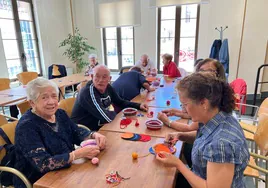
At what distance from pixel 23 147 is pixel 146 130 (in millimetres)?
855

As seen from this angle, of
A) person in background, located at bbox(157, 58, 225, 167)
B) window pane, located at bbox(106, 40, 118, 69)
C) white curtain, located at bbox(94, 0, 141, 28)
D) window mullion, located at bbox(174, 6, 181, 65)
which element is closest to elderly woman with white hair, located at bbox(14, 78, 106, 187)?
person in background, located at bbox(157, 58, 225, 167)

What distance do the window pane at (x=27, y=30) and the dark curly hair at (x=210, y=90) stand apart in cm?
538

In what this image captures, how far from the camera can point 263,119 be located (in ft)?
5.57

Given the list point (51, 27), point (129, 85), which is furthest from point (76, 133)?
point (51, 27)

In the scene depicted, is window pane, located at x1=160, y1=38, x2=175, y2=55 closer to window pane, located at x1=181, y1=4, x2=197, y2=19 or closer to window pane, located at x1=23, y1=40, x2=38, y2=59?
window pane, located at x1=181, y1=4, x2=197, y2=19

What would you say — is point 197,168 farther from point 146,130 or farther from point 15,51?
point 15,51

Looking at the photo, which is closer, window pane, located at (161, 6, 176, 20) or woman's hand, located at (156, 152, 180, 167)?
woman's hand, located at (156, 152, 180, 167)

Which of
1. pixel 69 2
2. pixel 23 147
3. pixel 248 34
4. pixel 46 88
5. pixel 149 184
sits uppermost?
pixel 69 2

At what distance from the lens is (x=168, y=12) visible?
17.3 ft

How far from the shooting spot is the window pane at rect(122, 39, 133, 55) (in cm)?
584

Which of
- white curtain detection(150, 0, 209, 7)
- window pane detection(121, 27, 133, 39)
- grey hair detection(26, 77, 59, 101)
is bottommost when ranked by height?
grey hair detection(26, 77, 59, 101)

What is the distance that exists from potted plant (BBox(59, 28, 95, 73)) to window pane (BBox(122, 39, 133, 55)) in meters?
0.95

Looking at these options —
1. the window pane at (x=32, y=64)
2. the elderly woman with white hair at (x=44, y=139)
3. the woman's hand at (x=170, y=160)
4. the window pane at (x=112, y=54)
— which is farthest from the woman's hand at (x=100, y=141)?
the window pane at (x=112, y=54)

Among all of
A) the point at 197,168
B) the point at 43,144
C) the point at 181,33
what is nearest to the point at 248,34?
the point at 181,33
